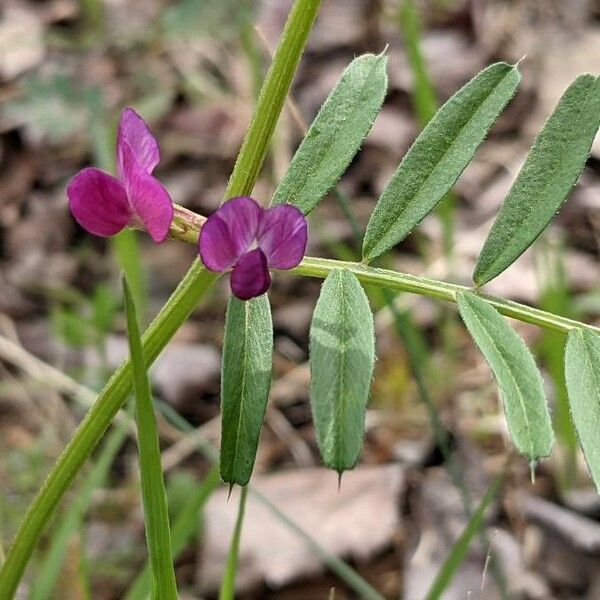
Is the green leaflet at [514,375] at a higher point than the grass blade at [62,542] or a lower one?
higher

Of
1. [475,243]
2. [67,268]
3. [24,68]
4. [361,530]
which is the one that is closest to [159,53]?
[24,68]

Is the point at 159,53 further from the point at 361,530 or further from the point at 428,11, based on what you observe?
the point at 361,530

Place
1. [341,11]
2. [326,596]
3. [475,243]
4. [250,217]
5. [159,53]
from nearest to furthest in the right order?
[250,217], [326,596], [475,243], [159,53], [341,11]

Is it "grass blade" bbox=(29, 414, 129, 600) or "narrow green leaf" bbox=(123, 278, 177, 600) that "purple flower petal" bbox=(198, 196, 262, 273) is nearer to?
"narrow green leaf" bbox=(123, 278, 177, 600)

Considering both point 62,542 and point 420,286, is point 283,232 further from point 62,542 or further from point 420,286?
point 62,542

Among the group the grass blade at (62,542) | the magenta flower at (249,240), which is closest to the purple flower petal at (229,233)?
the magenta flower at (249,240)

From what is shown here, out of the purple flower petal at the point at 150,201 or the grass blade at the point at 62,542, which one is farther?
the grass blade at the point at 62,542

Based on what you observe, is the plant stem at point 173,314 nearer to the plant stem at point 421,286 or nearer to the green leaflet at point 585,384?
the plant stem at point 421,286
